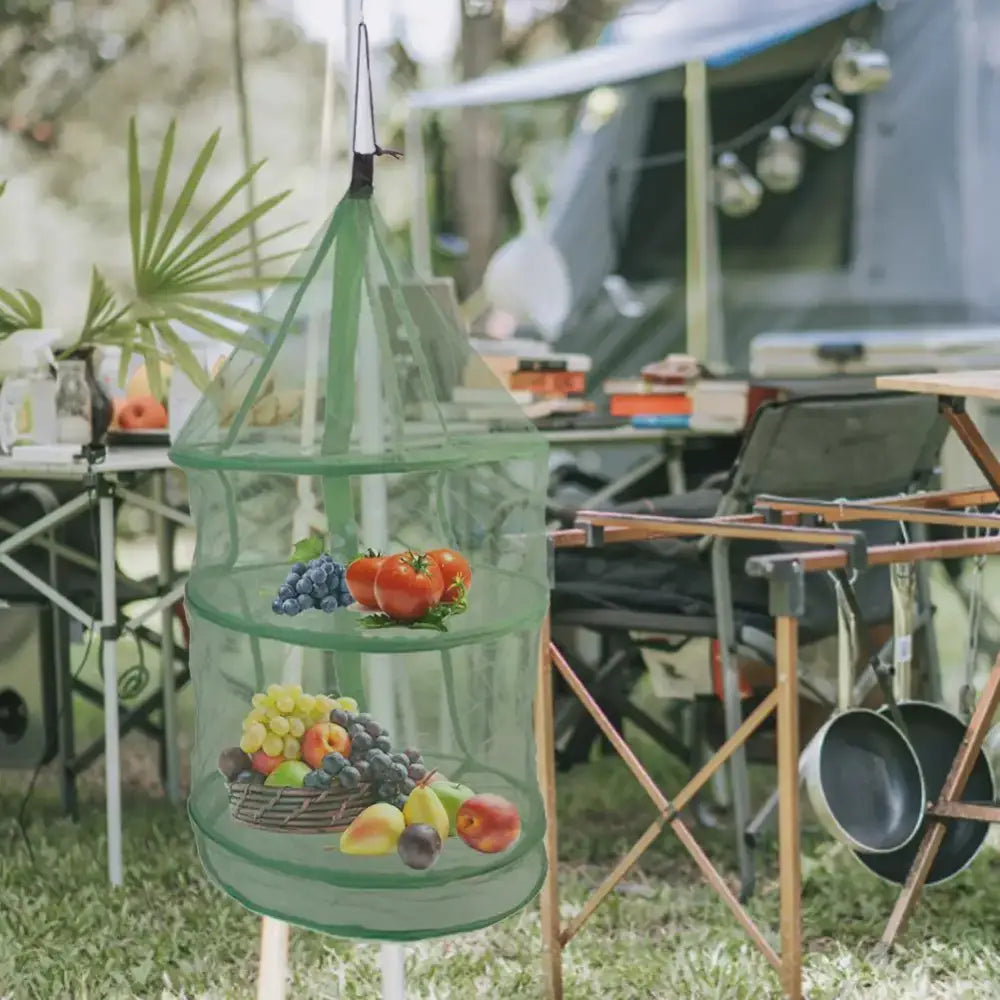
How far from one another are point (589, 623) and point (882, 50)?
11.7 feet

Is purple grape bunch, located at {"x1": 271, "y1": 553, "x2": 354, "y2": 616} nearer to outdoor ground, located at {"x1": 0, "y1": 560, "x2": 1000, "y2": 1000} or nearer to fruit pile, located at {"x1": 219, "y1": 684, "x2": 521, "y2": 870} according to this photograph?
fruit pile, located at {"x1": 219, "y1": 684, "x2": 521, "y2": 870}

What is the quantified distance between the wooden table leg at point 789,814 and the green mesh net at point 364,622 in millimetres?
427

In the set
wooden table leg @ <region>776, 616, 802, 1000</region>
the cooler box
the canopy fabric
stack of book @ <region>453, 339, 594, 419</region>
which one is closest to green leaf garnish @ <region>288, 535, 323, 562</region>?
wooden table leg @ <region>776, 616, 802, 1000</region>

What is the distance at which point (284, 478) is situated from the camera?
2.51 meters

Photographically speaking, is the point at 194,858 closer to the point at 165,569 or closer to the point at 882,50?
the point at 165,569

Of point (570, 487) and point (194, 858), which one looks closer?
point (194, 858)

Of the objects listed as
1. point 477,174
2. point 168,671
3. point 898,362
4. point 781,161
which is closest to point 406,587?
point 168,671

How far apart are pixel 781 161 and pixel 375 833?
471 cm

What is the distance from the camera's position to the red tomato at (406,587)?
204 cm

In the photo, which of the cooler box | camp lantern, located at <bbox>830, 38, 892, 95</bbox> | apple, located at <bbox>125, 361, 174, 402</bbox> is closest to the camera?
apple, located at <bbox>125, 361, 174, 402</bbox>

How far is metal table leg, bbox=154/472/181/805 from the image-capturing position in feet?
12.8

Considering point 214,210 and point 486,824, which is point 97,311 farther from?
point 486,824

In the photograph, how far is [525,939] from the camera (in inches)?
121

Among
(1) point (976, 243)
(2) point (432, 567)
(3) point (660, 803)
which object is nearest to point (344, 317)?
(2) point (432, 567)
